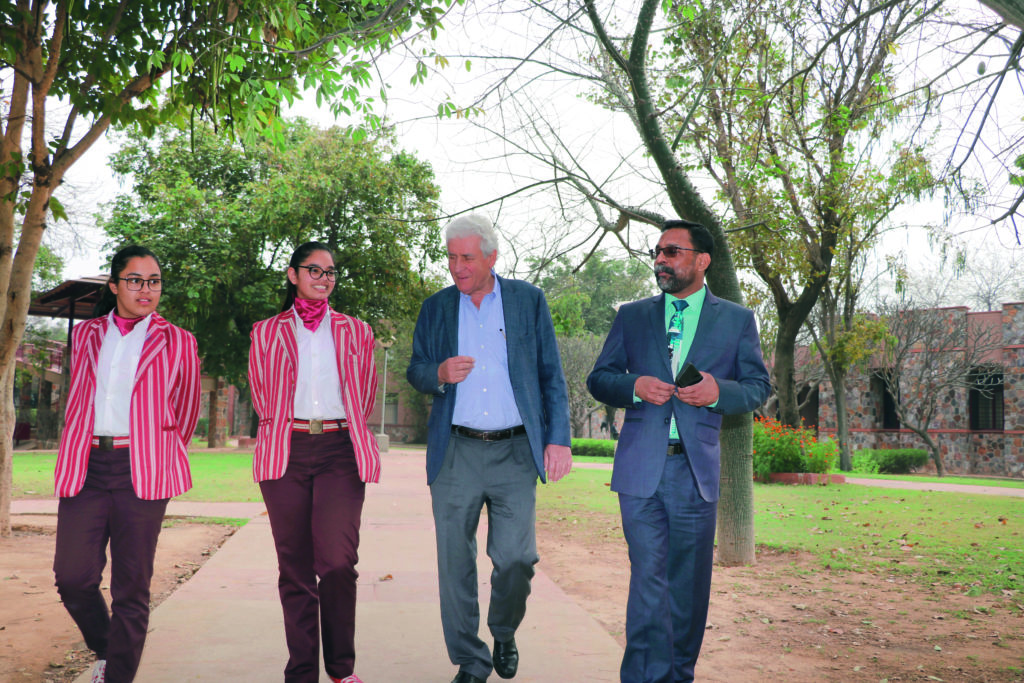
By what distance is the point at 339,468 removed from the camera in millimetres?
4059

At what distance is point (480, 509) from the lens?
14.0 feet

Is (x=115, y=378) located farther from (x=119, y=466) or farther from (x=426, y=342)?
(x=426, y=342)

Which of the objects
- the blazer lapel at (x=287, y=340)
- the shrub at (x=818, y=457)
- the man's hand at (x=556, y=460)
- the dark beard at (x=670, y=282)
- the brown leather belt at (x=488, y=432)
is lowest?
the shrub at (x=818, y=457)

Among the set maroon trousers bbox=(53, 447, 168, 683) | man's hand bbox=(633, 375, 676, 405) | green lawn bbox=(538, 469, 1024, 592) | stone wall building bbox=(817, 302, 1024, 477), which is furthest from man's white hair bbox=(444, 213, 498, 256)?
stone wall building bbox=(817, 302, 1024, 477)

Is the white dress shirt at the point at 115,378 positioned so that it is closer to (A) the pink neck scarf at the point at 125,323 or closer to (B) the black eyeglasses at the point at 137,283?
(A) the pink neck scarf at the point at 125,323

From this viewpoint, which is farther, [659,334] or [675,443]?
[659,334]

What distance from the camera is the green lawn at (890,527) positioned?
926 centimetres

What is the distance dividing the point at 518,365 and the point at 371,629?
2153 mm

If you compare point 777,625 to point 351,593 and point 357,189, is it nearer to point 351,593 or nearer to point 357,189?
point 351,593

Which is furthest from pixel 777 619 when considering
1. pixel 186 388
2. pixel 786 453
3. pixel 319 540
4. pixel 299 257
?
pixel 786 453

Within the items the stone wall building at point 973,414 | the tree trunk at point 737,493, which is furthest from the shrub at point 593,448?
the tree trunk at point 737,493

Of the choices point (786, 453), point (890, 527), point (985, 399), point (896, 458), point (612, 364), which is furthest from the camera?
point (985, 399)

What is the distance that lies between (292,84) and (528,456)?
20.2 feet

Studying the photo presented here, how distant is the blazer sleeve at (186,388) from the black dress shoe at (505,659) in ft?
6.16
